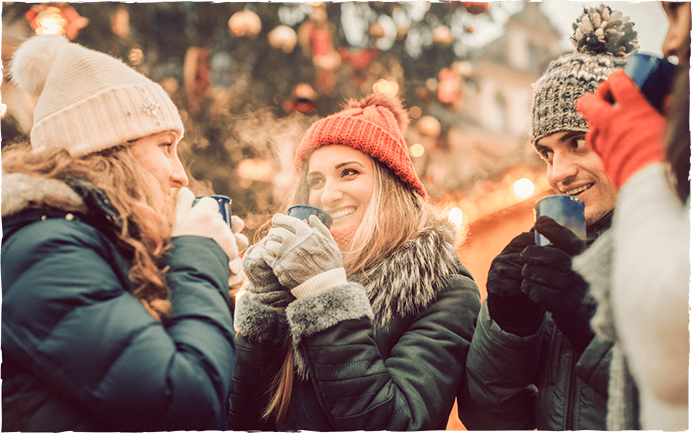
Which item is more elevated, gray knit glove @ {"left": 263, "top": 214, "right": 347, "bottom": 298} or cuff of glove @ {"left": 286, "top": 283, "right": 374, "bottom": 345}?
gray knit glove @ {"left": 263, "top": 214, "right": 347, "bottom": 298}

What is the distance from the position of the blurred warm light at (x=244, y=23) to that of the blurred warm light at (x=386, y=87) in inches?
49.9

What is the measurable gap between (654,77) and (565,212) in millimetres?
391

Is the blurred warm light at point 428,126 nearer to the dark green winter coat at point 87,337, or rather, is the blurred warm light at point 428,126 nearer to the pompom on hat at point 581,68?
the pompom on hat at point 581,68

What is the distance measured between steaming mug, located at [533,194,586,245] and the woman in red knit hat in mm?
552

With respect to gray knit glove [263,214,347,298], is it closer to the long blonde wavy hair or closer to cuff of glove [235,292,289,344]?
cuff of glove [235,292,289,344]

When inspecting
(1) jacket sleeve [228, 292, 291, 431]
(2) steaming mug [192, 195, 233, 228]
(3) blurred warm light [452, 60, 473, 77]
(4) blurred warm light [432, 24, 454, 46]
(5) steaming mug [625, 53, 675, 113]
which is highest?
(4) blurred warm light [432, 24, 454, 46]

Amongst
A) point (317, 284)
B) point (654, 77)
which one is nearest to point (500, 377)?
point (317, 284)

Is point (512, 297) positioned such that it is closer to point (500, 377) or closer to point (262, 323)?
point (500, 377)

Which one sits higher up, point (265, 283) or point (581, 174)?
point (581, 174)

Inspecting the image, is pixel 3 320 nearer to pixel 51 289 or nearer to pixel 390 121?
pixel 51 289

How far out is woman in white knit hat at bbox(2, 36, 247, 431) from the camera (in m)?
1.05

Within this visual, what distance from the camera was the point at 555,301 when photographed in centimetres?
126

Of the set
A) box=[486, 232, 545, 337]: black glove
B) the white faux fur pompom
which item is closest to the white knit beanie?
the white faux fur pompom

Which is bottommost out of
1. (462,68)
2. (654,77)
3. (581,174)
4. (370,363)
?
(370,363)
